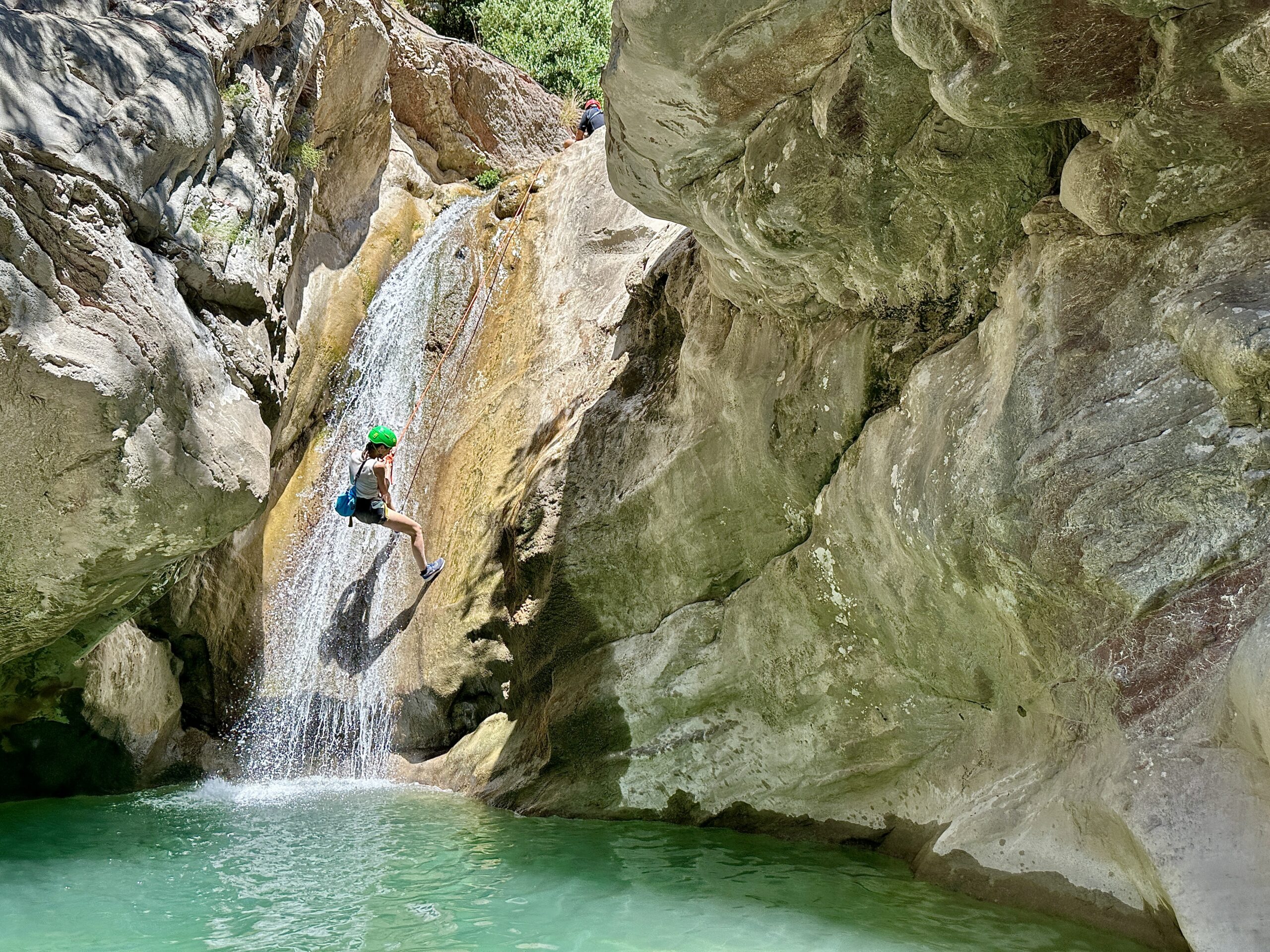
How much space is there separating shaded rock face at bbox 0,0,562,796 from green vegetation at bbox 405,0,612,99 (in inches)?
357

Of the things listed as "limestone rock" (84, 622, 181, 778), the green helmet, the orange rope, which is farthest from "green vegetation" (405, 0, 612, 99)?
"limestone rock" (84, 622, 181, 778)

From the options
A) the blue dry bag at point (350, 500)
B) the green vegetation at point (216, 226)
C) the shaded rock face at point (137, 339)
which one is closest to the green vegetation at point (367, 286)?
the shaded rock face at point (137, 339)

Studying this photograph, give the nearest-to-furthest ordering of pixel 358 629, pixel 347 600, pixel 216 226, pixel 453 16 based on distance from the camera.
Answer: pixel 216 226 → pixel 358 629 → pixel 347 600 → pixel 453 16

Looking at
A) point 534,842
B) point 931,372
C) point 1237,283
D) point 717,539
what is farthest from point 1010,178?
point 534,842

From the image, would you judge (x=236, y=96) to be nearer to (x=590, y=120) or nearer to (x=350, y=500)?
(x=350, y=500)

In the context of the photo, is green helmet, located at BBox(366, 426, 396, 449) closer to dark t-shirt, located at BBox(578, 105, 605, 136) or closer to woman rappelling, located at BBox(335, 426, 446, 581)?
woman rappelling, located at BBox(335, 426, 446, 581)

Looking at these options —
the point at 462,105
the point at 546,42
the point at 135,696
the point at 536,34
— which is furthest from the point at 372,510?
the point at 536,34

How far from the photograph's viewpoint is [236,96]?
7.54 metres

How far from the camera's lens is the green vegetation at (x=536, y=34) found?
17844 mm

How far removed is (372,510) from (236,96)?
330 centimetres

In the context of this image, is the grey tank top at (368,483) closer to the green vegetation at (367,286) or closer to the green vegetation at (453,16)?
the green vegetation at (367,286)

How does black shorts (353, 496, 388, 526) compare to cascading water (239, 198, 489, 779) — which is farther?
black shorts (353, 496, 388, 526)

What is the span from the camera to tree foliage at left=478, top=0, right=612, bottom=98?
58.5ft

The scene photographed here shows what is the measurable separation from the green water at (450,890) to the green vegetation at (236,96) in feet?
16.3
